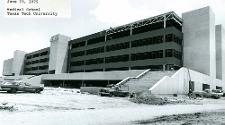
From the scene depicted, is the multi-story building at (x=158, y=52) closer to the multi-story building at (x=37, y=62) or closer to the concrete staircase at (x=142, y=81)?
the concrete staircase at (x=142, y=81)

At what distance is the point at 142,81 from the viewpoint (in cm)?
3459

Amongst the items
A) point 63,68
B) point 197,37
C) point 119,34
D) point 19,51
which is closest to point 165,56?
point 197,37

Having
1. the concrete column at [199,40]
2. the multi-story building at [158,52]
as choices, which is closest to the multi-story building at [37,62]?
the multi-story building at [158,52]

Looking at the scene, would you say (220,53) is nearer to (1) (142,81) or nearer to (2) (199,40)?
(2) (199,40)

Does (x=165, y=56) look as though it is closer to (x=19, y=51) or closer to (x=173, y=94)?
(x=173, y=94)

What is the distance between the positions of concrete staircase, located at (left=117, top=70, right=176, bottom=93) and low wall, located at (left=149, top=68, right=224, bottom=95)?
63.6 inches

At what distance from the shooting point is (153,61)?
165ft

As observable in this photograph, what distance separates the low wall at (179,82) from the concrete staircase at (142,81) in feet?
5.30

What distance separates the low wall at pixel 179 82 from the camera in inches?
1161

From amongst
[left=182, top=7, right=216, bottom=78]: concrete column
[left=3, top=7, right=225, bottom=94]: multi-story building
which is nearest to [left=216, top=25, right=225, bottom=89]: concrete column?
[left=3, top=7, right=225, bottom=94]: multi-story building

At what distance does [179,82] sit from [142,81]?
5233mm

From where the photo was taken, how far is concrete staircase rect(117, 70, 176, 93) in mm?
31653

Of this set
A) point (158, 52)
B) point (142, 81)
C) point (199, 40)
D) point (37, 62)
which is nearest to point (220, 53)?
point (199, 40)

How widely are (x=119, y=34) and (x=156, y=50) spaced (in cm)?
1347
